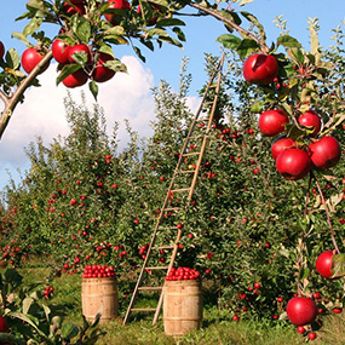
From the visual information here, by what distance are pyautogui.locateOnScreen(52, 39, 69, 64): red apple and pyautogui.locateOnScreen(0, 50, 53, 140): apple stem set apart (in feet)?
0.12

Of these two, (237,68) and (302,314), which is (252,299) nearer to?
(237,68)

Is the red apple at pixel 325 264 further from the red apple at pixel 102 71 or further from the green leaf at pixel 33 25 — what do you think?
the green leaf at pixel 33 25

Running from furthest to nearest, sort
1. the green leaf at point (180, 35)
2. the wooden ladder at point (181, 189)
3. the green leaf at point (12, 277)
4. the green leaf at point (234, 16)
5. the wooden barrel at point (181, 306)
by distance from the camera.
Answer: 1. the wooden ladder at point (181, 189)
2. the wooden barrel at point (181, 306)
3. the green leaf at point (12, 277)
4. the green leaf at point (180, 35)
5. the green leaf at point (234, 16)

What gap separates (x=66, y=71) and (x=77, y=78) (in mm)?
83

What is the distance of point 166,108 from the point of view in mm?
8320

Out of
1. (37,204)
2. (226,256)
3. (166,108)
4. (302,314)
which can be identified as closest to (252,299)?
(226,256)

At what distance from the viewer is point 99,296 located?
7816 mm

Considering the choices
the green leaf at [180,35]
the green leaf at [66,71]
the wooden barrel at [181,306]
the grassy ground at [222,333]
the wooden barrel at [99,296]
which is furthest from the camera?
the wooden barrel at [99,296]

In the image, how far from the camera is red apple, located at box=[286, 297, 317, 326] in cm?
154

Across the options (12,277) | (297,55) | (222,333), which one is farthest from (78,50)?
Answer: (222,333)

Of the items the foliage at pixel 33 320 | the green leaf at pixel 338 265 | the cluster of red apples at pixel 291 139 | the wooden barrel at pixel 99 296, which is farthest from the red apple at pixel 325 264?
the wooden barrel at pixel 99 296

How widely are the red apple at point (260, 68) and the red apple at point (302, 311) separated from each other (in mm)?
537

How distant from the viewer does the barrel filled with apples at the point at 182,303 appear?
673 cm

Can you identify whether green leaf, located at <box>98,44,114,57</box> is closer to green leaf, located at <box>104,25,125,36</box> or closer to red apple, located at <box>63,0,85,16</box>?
green leaf, located at <box>104,25,125,36</box>
